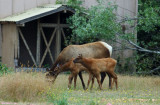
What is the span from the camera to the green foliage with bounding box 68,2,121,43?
57.2 feet

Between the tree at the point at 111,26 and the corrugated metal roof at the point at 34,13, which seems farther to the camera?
the corrugated metal roof at the point at 34,13

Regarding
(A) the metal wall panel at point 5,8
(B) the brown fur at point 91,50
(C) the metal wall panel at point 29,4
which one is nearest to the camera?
(B) the brown fur at point 91,50

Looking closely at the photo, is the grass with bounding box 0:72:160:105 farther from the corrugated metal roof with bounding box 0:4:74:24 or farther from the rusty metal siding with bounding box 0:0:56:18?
the rusty metal siding with bounding box 0:0:56:18

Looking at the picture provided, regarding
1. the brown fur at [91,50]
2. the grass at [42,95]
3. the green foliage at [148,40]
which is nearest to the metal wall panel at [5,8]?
the brown fur at [91,50]

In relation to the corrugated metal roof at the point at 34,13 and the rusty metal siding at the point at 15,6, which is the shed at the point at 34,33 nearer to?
the corrugated metal roof at the point at 34,13

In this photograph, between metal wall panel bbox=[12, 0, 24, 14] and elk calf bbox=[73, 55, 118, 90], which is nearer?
elk calf bbox=[73, 55, 118, 90]

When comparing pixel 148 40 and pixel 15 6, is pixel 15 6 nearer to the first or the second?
pixel 15 6

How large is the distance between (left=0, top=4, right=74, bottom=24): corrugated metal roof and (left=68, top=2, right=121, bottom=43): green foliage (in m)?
0.90

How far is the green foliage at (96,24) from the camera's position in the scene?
17.4m

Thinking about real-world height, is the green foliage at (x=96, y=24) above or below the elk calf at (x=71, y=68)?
above

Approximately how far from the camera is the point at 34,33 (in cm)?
2241

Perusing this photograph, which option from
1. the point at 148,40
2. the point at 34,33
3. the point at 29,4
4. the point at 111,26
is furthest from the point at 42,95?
the point at 148,40

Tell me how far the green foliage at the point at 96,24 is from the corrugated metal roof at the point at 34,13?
0.90 m

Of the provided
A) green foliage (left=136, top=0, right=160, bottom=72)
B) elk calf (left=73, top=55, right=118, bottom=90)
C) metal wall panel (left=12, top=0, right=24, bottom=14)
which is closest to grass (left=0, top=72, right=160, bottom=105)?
elk calf (left=73, top=55, right=118, bottom=90)
